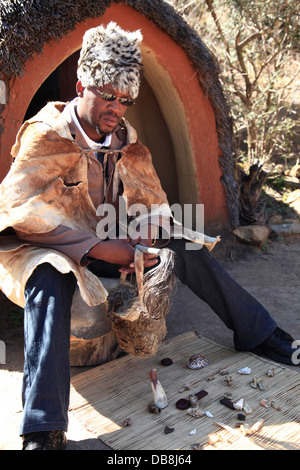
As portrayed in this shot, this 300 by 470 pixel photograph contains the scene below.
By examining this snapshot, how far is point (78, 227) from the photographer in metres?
2.60

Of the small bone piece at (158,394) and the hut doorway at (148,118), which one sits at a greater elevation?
the hut doorway at (148,118)

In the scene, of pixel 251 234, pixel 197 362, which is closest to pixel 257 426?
pixel 197 362

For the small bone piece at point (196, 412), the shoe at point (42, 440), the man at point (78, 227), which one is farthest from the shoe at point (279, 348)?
the shoe at point (42, 440)

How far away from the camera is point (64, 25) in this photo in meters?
3.29

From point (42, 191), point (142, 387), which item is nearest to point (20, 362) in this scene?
point (142, 387)

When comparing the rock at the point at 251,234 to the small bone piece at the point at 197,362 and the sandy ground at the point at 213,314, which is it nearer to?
the sandy ground at the point at 213,314

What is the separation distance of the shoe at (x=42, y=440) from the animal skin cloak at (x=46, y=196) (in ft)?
1.98

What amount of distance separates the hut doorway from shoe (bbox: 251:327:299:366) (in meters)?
2.32

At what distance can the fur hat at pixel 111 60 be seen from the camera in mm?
2459

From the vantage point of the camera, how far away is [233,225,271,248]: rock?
5.09 m

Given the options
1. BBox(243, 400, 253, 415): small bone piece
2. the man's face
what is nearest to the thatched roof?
the man's face

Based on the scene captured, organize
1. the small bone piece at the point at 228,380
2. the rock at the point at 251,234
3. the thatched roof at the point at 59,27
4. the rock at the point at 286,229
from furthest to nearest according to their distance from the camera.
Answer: the rock at the point at 286,229
the rock at the point at 251,234
the thatched roof at the point at 59,27
the small bone piece at the point at 228,380

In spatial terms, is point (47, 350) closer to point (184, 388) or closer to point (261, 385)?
point (184, 388)
